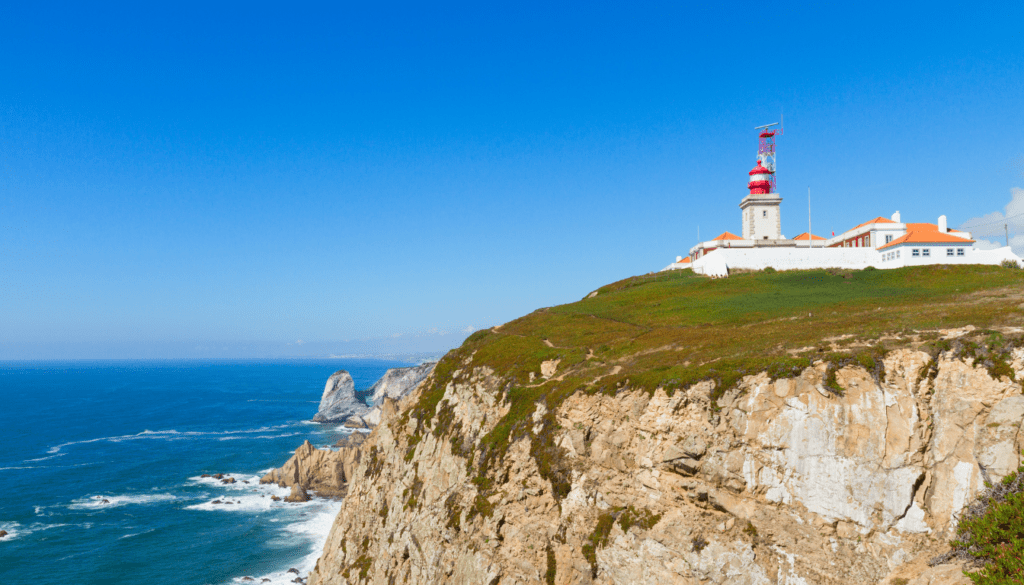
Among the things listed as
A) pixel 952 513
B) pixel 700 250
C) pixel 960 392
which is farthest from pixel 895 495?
pixel 700 250

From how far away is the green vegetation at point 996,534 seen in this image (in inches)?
565

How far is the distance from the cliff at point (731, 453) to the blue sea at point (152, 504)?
21089 mm

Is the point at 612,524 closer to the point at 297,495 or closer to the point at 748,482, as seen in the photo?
the point at 748,482

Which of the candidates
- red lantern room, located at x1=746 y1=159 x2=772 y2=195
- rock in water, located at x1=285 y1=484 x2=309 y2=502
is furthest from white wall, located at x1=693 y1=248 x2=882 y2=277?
rock in water, located at x1=285 y1=484 x2=309 y2=502

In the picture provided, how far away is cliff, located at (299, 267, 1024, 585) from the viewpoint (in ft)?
61.1

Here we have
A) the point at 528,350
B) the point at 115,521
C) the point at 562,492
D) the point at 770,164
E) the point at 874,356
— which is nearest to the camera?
the point at 874,356

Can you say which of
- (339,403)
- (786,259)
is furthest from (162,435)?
(786,259)

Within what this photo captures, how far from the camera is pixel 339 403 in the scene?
411 ft

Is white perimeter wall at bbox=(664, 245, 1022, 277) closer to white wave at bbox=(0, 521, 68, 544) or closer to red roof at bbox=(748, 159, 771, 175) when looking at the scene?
red roof at bbox=(748, 159, 771, 175)

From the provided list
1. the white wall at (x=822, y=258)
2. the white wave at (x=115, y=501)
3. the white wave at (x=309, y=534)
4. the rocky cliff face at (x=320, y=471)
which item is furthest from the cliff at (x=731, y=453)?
the white wave at (x=115, y=501)

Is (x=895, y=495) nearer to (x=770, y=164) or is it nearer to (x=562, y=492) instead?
(x=562, y=492)

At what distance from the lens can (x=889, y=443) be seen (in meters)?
19.2

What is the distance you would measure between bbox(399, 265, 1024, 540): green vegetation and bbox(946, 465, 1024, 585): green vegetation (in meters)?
4.15

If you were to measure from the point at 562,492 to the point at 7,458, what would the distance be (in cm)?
10290
